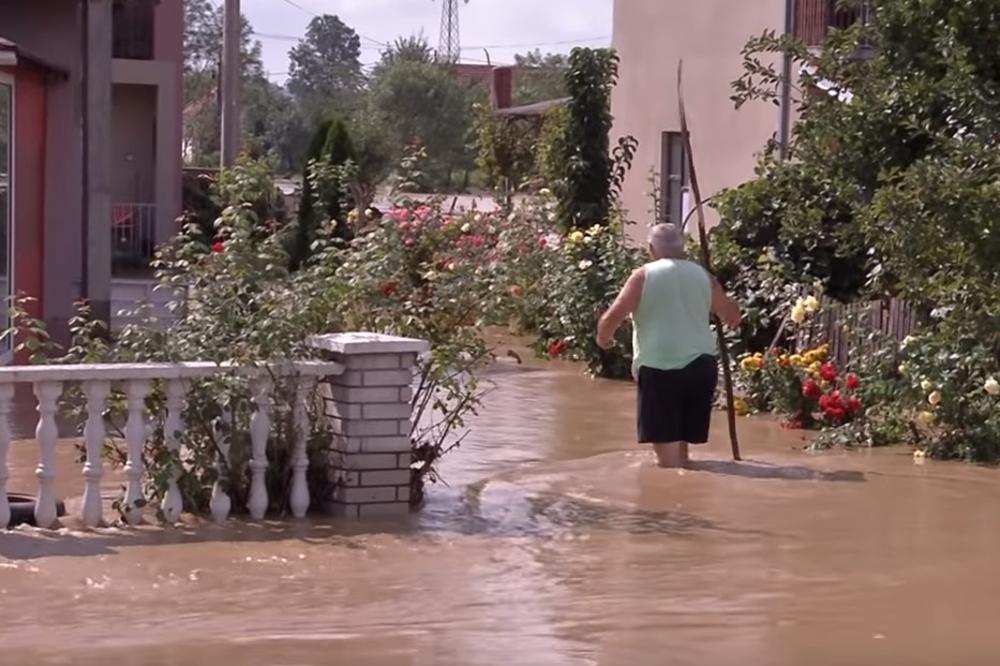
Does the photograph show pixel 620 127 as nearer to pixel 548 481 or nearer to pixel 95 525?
pixel 548 481

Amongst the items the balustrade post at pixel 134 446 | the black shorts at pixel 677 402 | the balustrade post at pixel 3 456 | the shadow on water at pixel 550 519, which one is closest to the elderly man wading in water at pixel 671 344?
the black shorts at pixel 677 402

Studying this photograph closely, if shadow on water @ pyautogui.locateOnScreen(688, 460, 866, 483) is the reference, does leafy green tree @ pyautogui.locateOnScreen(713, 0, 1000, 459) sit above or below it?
above

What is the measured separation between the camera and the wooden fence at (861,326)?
478 inches

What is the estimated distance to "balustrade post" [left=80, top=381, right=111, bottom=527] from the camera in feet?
26.3

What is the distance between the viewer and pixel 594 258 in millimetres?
16172

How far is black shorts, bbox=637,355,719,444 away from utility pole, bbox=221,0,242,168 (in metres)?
13.4

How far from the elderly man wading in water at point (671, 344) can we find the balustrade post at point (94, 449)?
310cm

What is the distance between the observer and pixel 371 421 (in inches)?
333

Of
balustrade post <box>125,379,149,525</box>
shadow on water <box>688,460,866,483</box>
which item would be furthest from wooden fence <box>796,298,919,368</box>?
balustrade post <box>125,379,149,525</box>

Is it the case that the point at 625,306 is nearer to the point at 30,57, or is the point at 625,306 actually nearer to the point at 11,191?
the point at 30,57

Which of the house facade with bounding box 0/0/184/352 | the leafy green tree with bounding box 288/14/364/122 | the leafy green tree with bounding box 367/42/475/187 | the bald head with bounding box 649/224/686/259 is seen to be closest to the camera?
the bald head with bounding box 649/224/686/259

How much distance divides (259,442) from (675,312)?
2826 mm

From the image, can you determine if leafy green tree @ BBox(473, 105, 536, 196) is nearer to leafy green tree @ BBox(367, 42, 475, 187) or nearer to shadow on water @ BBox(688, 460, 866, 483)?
shadow on water @ BBox(688, 460, 866, 483)

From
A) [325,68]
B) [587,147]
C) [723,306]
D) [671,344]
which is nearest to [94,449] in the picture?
[671,344]
